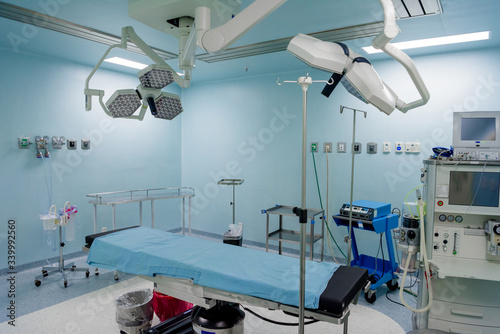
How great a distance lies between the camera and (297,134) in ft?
14.4

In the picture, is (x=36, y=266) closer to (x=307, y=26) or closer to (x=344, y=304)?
(x=344, y=304)

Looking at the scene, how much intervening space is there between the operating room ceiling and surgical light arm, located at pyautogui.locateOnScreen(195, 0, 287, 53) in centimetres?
104

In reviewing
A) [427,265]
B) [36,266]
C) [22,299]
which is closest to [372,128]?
[427,265]

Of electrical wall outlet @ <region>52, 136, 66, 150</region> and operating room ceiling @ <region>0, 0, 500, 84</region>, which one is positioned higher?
operating room ceiling @ <region>0, 0, 500, 84</region>

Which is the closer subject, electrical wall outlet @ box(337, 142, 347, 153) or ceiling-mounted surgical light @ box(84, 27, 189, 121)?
ceiling-mounted surgical light @ box(84, 27, 189, 121)

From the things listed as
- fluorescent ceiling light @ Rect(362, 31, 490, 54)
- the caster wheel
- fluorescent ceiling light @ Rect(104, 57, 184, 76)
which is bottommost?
the caster wheel

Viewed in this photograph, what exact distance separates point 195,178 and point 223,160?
2.14 feet

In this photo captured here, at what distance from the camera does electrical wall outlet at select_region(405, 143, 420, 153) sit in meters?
3.60

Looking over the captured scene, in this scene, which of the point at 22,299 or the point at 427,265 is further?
the point at 22,299

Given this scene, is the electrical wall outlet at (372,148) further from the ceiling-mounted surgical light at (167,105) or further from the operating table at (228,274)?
the ceiling-mounted surgical light at (167,105)

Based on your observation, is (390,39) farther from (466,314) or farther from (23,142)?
(23,142)

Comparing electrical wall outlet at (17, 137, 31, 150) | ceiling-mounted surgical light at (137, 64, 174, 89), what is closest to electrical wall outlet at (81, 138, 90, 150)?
electrical wall outlet at (17, 137, 31, 150)

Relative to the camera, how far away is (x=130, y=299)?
8.50 feet

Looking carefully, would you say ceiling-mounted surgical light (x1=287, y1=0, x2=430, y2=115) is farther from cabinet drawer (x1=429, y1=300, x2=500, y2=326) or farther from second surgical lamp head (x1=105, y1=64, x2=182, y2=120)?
cabinet drawer (x1=429, y1=300, x2=500, y2=326)
